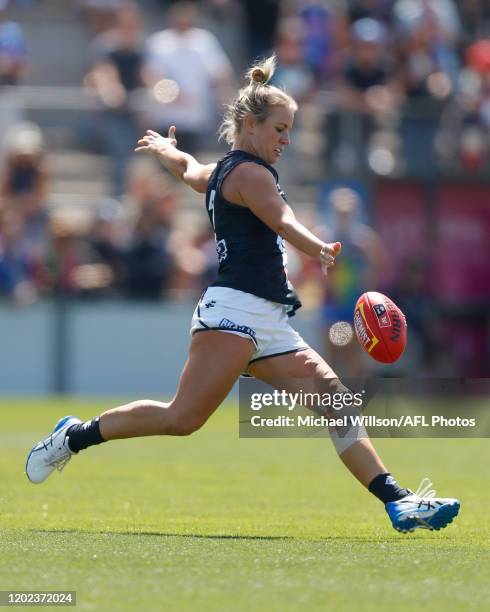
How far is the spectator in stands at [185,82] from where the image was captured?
61.1 ft

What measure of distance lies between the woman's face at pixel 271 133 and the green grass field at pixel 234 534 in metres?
2.00

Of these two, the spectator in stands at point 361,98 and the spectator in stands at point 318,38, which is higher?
the spectator in stands at point 318,38

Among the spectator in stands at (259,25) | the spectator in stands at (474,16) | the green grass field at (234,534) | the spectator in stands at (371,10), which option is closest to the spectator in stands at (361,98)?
the spectator in stands at (371,10)

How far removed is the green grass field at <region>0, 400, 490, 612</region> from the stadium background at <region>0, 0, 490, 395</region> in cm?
478

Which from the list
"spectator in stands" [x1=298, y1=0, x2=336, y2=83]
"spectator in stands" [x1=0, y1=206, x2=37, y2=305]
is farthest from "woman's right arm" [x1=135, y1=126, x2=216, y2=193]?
"spectator in stands" [x1=298, y1=0, x2=336, y2=83]

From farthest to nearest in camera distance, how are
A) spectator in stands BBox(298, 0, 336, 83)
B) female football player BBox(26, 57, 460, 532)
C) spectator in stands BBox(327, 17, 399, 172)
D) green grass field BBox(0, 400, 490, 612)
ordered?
spectator in stands BBox(298, 0, 336, 83)
spectator in stands BBox(327, 17, 399, 172)
female football player BBox(26, 57, 460, 532)
green grass field BBox(0, 400, 490, 612)

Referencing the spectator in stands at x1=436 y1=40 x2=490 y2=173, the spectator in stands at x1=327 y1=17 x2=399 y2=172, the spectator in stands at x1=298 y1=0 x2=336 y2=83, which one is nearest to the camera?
the spectator in stands at x1=327 y1=17 x2=399 y2=172

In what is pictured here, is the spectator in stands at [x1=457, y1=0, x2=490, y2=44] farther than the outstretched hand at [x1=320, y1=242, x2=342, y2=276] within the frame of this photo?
Yes

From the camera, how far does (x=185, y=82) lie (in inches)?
743

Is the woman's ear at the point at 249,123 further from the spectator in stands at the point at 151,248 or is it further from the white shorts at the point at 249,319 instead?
the spectator in stands at the point at 151,248

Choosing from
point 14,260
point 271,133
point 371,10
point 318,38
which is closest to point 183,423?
point 271,133

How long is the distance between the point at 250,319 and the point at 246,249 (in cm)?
38

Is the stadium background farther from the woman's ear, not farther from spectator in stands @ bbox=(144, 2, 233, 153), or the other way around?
the woman's ear

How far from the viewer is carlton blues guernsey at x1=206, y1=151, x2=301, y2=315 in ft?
25.4
